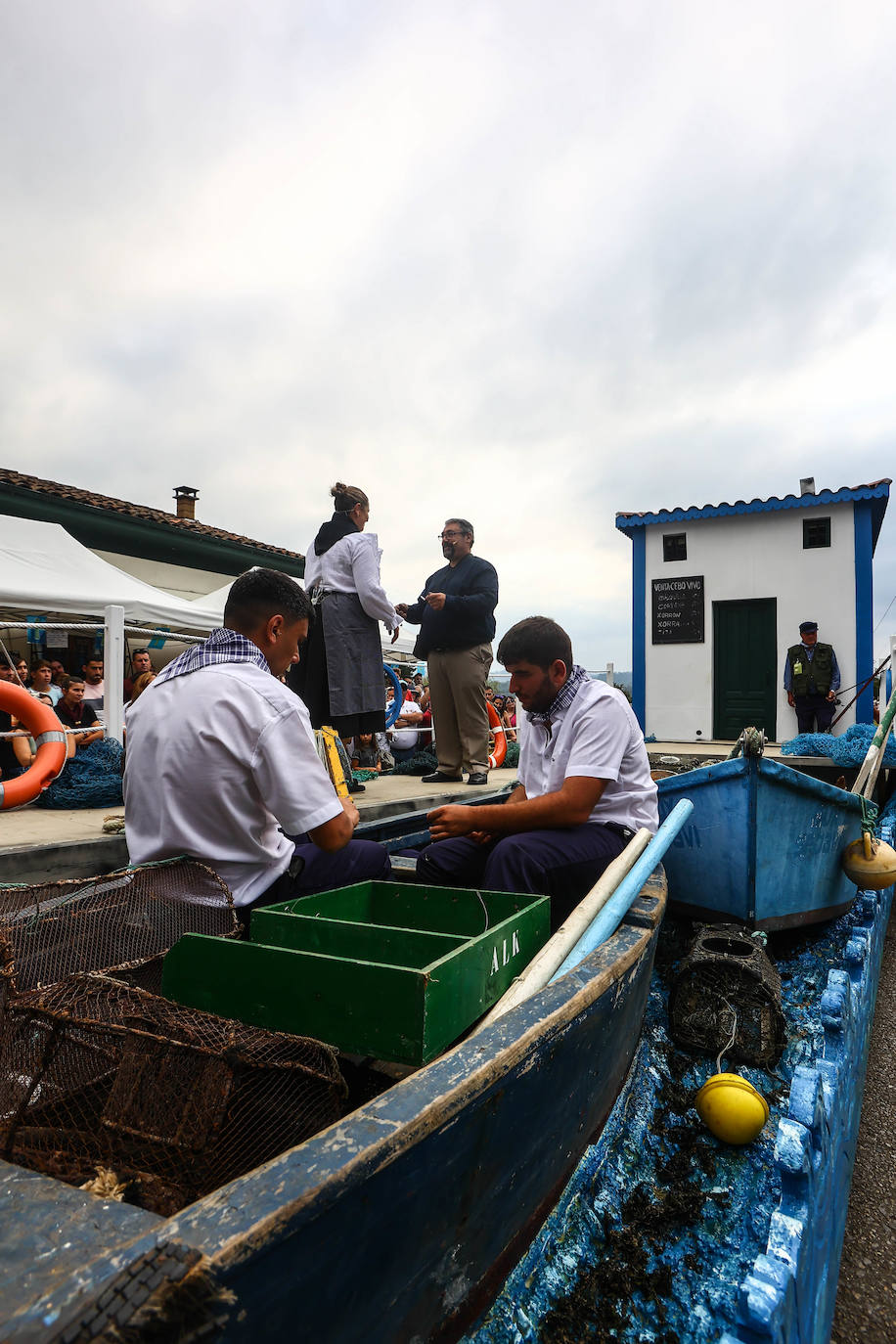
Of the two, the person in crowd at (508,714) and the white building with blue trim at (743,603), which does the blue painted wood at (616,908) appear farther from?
the white building with blue trim at (743,603)

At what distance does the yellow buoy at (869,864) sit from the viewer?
A: 423 centimetres

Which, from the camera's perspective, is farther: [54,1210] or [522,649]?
[522,649]

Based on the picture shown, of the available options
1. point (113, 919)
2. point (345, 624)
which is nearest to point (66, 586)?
point (345, 624)

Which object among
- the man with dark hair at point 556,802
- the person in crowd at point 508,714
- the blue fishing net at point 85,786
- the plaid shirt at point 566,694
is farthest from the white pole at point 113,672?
the person in crowd at point 508,714

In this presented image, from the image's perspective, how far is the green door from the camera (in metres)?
11.1

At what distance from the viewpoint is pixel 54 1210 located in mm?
830

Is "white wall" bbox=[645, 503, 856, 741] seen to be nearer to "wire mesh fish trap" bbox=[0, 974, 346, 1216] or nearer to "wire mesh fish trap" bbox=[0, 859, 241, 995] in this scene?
"wire mesh fish trap" bbox=[0, 859, 241, 995]

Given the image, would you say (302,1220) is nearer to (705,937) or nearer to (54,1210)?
(54,1210)

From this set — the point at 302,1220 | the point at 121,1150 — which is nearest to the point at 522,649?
the point at 121,1150

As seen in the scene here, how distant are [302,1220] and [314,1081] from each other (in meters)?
0.58

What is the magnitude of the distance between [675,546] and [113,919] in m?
11.2

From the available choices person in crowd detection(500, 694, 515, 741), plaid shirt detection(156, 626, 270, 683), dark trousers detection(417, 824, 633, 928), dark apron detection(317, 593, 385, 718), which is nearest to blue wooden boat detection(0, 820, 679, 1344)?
dark trousers detection(417, 824, 633, 928)

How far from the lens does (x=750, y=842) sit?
3.54 meters

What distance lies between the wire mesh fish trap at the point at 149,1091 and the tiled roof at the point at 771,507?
11294 mm
